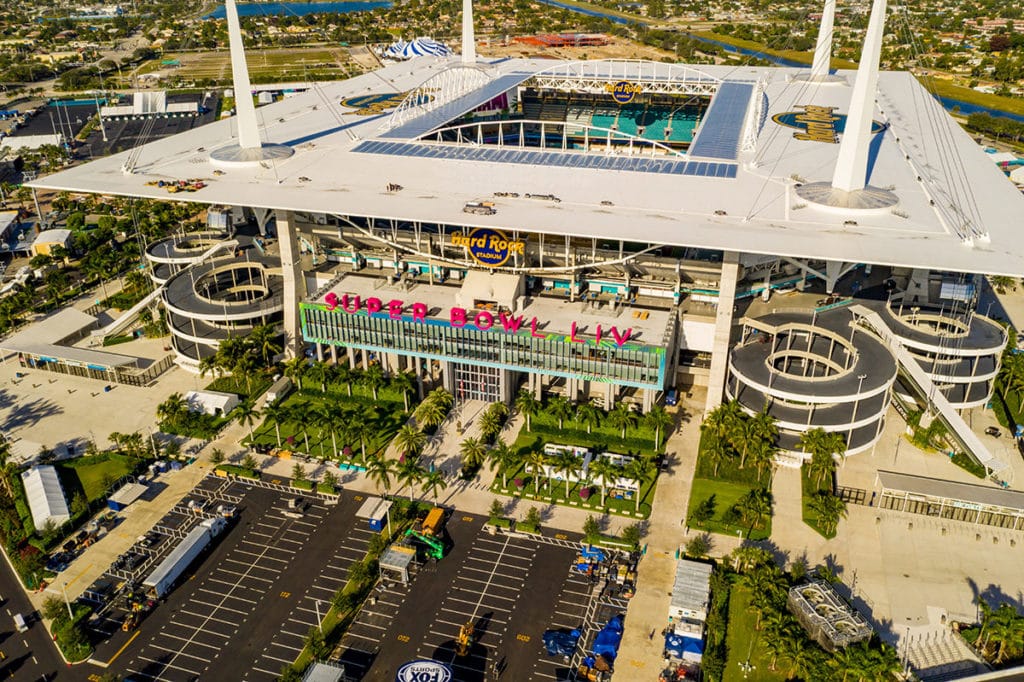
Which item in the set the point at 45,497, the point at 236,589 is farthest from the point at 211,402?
the point at 236,589

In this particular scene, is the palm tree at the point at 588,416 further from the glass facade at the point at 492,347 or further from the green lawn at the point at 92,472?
the green lawn at the point at 92,472

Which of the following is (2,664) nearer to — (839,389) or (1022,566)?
(839,389)

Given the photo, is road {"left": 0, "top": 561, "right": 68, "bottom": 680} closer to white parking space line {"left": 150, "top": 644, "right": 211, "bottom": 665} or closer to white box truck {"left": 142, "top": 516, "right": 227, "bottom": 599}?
white parking space line {"left": 150, "top": 644, "right": 211, "bottom": 665}

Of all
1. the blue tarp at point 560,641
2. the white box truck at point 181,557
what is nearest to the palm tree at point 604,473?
the blue tarp at point 560,641

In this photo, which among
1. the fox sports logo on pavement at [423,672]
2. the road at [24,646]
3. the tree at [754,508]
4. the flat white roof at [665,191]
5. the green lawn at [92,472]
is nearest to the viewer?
the fox sports logo on pavement at [423,672]

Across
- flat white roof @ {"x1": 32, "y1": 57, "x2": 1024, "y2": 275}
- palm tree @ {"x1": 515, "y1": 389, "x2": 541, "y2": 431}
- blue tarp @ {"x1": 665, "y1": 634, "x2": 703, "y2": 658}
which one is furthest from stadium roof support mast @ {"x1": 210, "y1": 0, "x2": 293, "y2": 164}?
blue tarp @ {"x1": 665, "y1": 634, "x2": 703, "y2": 658}

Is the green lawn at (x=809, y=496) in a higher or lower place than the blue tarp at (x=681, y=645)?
higher

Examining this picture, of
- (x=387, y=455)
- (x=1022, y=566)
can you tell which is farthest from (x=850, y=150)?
(x=387, y=455)
